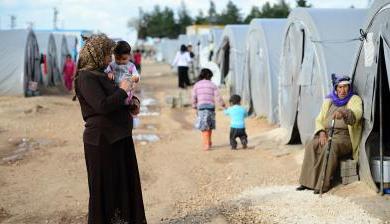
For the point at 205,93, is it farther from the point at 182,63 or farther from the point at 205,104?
the point at 182,63

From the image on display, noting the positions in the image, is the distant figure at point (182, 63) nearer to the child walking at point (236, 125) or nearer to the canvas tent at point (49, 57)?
the canvas tent at point (49, 57)

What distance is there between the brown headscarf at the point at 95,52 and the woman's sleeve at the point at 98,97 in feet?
0.33

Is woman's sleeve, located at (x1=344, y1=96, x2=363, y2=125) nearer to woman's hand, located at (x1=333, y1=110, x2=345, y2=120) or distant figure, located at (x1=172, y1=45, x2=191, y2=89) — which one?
woman's hand, located at (x1=333, y1=110, x2=345, y2=120)

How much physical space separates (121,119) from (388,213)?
2.76 meters

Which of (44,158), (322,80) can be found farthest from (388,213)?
(44,158)

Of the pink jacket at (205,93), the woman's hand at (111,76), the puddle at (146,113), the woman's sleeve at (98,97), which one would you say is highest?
the woman's hand at (111,76)

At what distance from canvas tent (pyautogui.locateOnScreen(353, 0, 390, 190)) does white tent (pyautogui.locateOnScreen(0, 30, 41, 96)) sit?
13191mm

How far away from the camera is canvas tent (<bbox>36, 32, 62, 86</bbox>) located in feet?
70.5

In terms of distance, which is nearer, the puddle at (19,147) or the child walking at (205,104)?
the puddle at (19,147)

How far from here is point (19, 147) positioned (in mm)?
9914

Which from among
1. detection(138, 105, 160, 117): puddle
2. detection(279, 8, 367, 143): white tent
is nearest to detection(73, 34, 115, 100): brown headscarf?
detection(279, 8, 367, 143): white tent

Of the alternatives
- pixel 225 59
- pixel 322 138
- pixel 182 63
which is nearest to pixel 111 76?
pixel 322 138

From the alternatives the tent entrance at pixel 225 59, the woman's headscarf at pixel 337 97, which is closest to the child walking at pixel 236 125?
the woman's headscarf at pixel 337 97

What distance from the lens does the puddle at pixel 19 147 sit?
9.00 m
